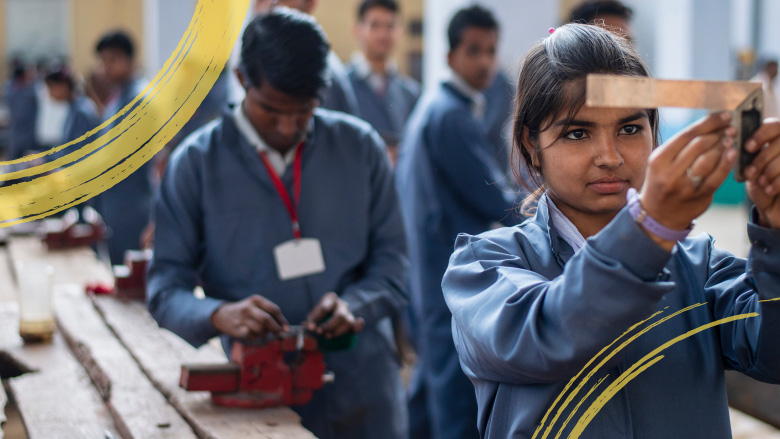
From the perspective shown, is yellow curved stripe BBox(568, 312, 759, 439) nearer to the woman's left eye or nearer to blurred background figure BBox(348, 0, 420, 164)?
the woman's left eye

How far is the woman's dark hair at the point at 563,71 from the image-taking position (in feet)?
3.63

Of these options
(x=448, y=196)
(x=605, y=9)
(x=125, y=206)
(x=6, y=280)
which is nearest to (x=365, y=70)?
(x=125, y=206)

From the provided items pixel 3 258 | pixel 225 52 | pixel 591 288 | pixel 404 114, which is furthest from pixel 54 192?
pixel 404 114

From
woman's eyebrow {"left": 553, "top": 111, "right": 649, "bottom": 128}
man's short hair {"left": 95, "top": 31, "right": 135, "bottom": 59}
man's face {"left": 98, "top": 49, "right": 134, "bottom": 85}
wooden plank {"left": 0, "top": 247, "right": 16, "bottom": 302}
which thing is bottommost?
wooden plank {"left": 0, "top": 247, "right": 16, "bottom": 302}

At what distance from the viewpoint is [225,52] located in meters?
1.43

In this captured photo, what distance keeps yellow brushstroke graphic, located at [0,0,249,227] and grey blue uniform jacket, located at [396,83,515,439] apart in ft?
6.22

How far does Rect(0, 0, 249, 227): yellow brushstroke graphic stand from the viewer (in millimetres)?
1272

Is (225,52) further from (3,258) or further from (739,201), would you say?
(739,201)

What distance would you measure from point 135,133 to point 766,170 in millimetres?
964

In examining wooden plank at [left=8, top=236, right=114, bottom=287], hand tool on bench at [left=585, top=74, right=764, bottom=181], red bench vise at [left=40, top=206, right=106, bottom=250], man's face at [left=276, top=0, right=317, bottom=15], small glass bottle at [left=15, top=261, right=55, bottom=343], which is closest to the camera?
hand tool on bench at [left=585, top=74, right=764, bottom=181]

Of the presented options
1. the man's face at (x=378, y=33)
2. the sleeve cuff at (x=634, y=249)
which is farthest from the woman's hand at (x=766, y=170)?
the man's face at (x=378, y=33)

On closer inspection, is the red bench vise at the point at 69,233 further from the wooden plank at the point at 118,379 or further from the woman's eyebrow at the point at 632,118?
the woman's eyebrow at the point at 632,118

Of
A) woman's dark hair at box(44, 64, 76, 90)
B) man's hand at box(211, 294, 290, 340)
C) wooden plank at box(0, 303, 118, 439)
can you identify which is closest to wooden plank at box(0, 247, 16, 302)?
wooden plank at box(0, 303, 118, 439)

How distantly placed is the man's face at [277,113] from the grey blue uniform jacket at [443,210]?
138cm
